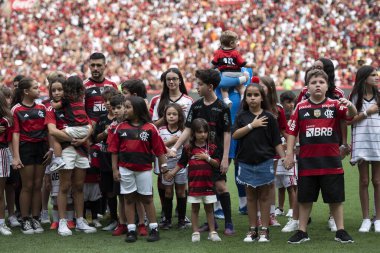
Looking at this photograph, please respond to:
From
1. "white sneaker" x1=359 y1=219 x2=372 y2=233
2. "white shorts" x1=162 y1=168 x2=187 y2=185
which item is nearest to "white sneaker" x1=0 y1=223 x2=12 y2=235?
"white shorts" x1=162 y1=168 x2=187 y2=185

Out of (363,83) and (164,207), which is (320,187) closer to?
(363,83)

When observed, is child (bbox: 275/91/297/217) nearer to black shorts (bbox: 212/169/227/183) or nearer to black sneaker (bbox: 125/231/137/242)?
black shorts (bbox: 212/169/227/183)

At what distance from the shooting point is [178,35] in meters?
29.2

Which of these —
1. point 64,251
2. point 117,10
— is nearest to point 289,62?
point 117,10

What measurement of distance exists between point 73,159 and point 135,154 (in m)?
0.96

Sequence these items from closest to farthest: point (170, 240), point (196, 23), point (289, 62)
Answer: point (170, 240), point (289, 62), point (196, 23)

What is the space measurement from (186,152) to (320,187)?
1513 millimetres

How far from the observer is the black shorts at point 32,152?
31.6 ft

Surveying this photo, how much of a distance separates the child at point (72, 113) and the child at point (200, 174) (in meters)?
1.38

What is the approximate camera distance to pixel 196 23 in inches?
1177

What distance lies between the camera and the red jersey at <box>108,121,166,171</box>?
8961 millimetres

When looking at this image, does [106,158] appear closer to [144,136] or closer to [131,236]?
[144,136]

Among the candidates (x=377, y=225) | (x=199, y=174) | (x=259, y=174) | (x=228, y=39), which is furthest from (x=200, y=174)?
(x=228, y=39)

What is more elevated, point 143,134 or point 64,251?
point 143,134
